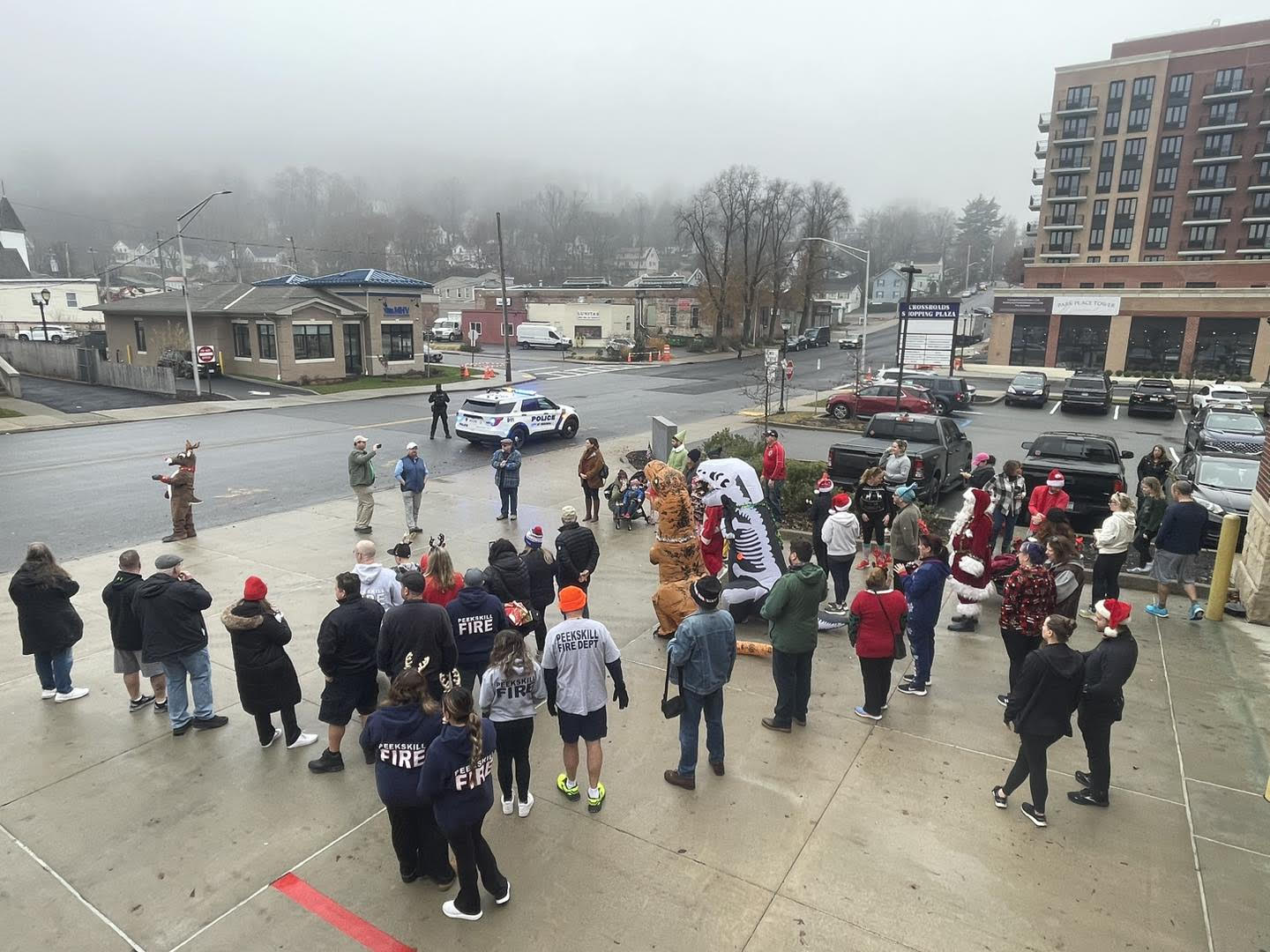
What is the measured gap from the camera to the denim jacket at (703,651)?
221 inches

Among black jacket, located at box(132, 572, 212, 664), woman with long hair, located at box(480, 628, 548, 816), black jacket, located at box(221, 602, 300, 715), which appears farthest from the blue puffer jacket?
black jacket, located at box(132, 572, 212, 664)

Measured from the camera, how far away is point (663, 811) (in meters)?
5.51

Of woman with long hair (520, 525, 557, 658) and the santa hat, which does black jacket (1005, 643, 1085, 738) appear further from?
woman with long hair (520, 525, 557, 658)

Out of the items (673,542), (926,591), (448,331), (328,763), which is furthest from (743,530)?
(448,331)

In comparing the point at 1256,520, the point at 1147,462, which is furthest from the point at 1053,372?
the point at 1256,520

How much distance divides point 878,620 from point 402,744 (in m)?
3.94

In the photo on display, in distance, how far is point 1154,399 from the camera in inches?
1235

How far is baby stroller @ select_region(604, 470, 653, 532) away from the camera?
531 inches

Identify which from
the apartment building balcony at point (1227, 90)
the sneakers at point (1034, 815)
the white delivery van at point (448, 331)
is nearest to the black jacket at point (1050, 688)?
the sneakers at point (1034, 815)

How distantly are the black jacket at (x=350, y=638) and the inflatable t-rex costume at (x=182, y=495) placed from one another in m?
8.11

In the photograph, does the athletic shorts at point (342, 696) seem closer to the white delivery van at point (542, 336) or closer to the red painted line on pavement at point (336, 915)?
the red painted line on pavement at point (336, 915)

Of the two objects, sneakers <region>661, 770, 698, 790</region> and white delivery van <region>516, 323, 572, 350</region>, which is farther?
white delivery van <region>516, 323, 572, 350</region>

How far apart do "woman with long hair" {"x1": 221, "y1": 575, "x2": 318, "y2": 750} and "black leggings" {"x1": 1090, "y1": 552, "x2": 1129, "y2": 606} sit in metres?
8.55

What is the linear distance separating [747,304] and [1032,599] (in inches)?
2519
